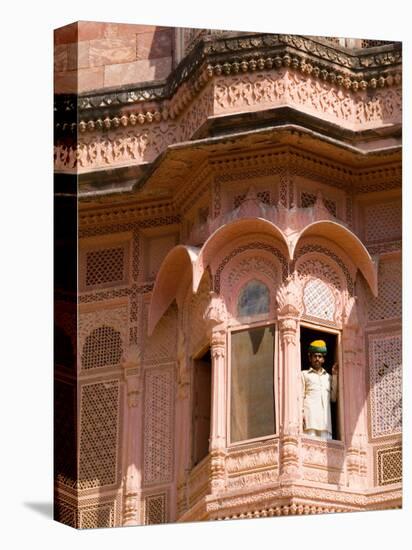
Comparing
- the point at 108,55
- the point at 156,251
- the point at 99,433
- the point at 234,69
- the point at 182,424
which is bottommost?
the point at 99,433

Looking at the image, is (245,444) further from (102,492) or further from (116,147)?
(116,147)

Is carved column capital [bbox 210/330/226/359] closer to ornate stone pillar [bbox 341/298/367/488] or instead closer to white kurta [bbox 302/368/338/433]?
white kurta [bbox 302/368/338/433]

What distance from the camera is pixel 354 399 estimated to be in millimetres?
14289

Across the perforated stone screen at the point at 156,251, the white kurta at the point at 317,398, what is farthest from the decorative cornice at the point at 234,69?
the white kurta at the point at 317,398

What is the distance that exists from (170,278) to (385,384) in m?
1.51

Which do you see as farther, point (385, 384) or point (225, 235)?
point (385, 384)

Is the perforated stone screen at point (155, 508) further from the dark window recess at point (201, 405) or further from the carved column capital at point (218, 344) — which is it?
the carved column capital at point (218, 344)

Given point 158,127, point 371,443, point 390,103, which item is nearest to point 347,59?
point 390,103

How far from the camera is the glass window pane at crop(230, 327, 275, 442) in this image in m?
13.9

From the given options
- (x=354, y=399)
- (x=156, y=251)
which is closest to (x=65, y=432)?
(x=156, y=251)

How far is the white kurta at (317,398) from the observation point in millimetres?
14062

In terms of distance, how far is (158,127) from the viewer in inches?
569

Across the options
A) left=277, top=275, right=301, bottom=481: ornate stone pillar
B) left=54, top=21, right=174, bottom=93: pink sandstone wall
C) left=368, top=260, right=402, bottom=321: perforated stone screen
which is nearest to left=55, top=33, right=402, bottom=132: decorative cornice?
left=54, top=21, right=174, bottom=93: pink sandstone wall

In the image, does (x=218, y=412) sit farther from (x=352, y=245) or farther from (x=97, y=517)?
(x=352, y=245)
